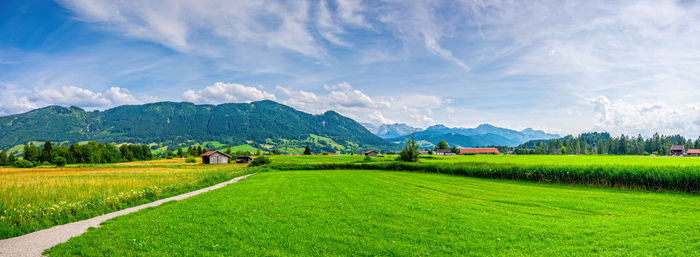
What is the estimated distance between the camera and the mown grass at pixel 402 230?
30.4 feet

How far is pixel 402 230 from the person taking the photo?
11508 millimetres

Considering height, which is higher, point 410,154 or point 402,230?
point 410,154

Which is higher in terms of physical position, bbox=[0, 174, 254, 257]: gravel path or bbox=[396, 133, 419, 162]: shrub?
bbox=[396, 133, 419, 162]: shrub

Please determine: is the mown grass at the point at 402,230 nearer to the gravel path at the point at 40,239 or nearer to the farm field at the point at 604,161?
the gravel path at the point at 40,239

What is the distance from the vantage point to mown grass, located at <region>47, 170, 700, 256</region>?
9273mm

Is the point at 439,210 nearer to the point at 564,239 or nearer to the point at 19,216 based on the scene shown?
the point at 564,239

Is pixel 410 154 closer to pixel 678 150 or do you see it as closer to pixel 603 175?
pixel 603 175

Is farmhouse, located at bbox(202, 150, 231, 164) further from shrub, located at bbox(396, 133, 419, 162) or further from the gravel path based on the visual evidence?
→ the gravel path

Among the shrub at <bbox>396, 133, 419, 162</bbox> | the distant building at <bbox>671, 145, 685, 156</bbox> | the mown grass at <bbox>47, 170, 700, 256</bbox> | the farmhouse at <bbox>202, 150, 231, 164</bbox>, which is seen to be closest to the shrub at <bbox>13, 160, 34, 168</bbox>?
the farmhouse at <bbox>202, 150, 231, 164</bbox>

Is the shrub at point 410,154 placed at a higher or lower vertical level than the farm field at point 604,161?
higher

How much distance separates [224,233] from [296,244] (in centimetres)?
323

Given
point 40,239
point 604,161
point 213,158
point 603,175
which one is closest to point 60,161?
point 213,158

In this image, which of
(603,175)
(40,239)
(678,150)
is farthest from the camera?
(678,150)

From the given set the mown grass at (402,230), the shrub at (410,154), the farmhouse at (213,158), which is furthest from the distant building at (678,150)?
the farmhouse at (213,158)
